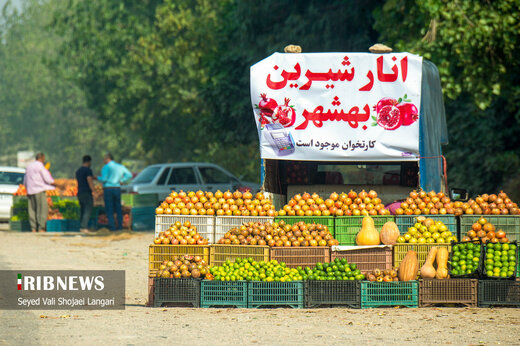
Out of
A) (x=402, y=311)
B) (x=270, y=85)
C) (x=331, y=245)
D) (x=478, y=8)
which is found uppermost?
(x=478, y=8)

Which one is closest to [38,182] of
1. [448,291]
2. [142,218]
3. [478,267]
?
[142,218]

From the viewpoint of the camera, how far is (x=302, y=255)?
Result: 35.5 ft

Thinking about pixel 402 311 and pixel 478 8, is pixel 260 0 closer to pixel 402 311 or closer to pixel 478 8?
pixel 478 8

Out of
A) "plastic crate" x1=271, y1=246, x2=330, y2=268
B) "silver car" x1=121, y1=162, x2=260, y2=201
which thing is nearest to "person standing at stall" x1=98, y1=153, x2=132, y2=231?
"silver car" x1=121, y1=162, x2=260, y2=201

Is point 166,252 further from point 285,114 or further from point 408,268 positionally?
point 408,268

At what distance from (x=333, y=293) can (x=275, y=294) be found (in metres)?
0.72

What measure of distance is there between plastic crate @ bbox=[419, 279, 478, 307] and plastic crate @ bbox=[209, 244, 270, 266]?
2.05 metres

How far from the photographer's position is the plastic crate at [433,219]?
11172mm

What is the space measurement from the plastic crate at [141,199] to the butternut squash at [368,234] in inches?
510

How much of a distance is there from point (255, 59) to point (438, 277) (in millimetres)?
17775

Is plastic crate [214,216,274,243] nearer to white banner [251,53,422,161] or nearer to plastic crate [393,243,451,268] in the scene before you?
white banner [251,53,422,161]

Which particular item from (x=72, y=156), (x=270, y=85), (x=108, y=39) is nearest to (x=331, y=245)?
(x=270, y=85)

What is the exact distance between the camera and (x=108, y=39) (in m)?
50.4

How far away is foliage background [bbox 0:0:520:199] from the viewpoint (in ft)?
62.4
